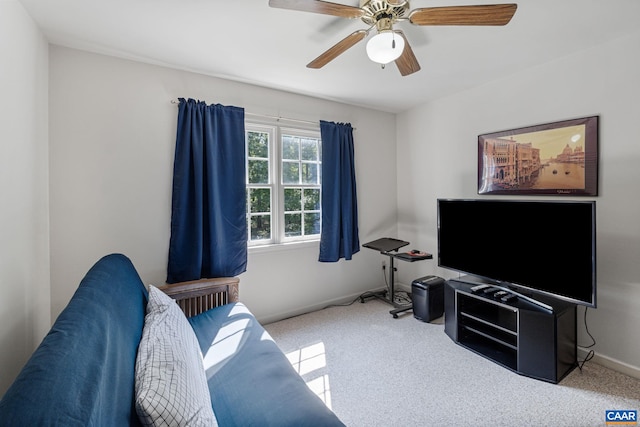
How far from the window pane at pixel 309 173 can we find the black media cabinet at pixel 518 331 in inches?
71.7

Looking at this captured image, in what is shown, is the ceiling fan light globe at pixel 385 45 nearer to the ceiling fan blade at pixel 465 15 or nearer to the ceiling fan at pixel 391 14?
the ceiling fan at pixel 391 14

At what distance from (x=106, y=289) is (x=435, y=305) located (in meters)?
2.84

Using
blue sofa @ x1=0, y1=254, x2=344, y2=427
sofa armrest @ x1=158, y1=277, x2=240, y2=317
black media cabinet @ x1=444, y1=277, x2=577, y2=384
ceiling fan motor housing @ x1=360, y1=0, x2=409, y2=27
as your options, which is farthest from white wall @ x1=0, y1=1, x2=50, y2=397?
black media cabinet @ x1=444, y1=277, x2=577, y2=384

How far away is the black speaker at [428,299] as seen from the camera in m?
2.93

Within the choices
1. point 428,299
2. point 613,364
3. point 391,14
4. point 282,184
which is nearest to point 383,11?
point 391,14

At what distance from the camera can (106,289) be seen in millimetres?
1307

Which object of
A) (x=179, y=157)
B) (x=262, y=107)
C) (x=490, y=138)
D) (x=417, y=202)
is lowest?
(x=417, y=202)

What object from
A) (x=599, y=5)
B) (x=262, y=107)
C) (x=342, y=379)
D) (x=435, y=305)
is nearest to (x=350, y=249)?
(x=435, y=305)

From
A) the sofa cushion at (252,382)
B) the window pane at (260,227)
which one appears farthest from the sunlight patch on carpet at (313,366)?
the window pane at (260,227)

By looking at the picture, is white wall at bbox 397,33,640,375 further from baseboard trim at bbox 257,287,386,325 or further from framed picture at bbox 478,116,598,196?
baseboard trim at bbox 257,287,386,325

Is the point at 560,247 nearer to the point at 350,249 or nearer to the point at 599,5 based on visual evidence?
the point at 599,5

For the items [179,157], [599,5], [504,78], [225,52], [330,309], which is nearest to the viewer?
[599,5]

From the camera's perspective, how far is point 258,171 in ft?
9.80

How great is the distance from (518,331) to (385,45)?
2167 mm
